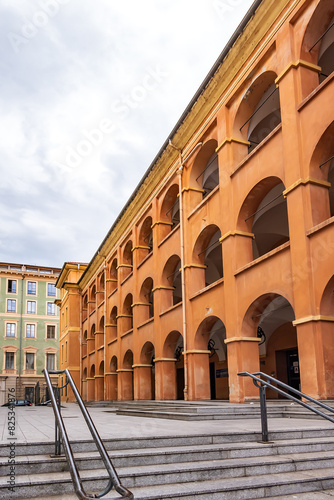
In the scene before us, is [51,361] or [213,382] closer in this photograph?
[213,382]

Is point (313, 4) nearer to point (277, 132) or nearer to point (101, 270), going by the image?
point (277, 132)

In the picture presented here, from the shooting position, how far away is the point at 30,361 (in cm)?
5919

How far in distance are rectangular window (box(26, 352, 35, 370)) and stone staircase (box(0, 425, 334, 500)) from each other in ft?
184

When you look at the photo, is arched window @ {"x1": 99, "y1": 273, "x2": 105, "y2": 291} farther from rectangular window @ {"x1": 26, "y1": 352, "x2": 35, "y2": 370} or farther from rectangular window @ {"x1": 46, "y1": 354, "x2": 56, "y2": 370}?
rectangular window @ {"x1": 46, "y1": 354, "x2": 56, "y2": 370}

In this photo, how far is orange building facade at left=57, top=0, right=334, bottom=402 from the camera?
1195 centimetres

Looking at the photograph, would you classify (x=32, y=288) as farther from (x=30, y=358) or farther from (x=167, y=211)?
(x=167, y=211)

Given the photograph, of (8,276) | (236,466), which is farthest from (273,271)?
(8,276)

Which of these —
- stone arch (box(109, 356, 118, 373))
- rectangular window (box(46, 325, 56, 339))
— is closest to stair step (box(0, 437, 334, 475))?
stone arch (box(109, 356, 118, 373))

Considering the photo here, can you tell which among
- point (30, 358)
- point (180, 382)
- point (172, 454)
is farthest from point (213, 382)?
point (30, 358)

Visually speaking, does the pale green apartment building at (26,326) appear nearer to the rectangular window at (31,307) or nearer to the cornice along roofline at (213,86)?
the rectangular window at (31,307)

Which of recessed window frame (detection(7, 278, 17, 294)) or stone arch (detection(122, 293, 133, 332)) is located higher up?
recessed window frame (detection(7, 278, 17, 294))

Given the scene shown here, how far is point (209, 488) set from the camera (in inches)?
200

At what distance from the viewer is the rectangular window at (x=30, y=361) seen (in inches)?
2314

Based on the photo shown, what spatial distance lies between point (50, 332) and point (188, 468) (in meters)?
59.3
